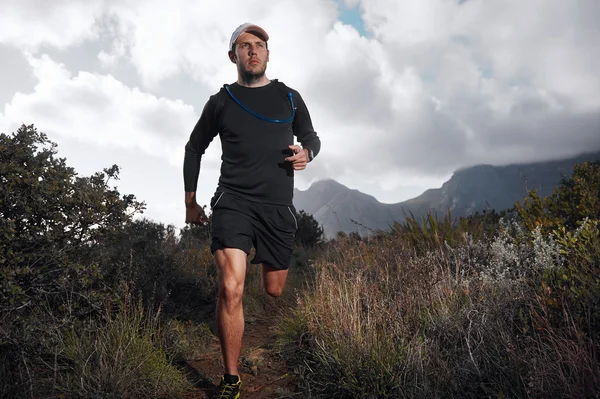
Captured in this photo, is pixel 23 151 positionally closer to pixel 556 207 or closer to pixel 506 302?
pixel 506 302

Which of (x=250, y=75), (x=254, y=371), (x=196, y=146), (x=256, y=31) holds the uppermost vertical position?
(x=256, y=31)

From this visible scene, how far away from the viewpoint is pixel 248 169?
148 inches

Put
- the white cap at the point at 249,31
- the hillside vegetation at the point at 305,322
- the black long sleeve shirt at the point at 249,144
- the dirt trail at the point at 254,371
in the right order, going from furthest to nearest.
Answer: the white cap at the point at 249,31
the black long sleeve shirt at the point at 249,144
the dirt trail at the point at 254,371
the hillside vegetation at the point at 305,322

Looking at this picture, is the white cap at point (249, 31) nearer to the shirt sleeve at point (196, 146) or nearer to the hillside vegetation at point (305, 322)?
the shirt sleeve at point (196, 146)

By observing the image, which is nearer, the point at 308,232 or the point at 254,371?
the point at 254,371

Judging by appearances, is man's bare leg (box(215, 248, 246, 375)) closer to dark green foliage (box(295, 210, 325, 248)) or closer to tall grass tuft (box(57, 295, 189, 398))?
tall grass tuft (box(57, 295, 189, 398))

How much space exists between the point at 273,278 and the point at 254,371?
2.75 feet

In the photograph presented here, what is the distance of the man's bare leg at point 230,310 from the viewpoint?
11.0ft

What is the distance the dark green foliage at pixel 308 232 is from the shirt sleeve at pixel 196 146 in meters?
8.54

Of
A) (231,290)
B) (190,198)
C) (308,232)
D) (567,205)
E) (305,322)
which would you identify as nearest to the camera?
(231,290)

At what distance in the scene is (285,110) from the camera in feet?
13.3

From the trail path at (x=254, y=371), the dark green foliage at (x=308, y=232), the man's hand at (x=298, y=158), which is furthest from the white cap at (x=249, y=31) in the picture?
the dark green foliage at (x=308, y=232)

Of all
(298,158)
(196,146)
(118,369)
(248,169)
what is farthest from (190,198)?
(118,369)

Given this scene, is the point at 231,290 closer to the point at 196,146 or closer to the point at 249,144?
the point at 249,144
